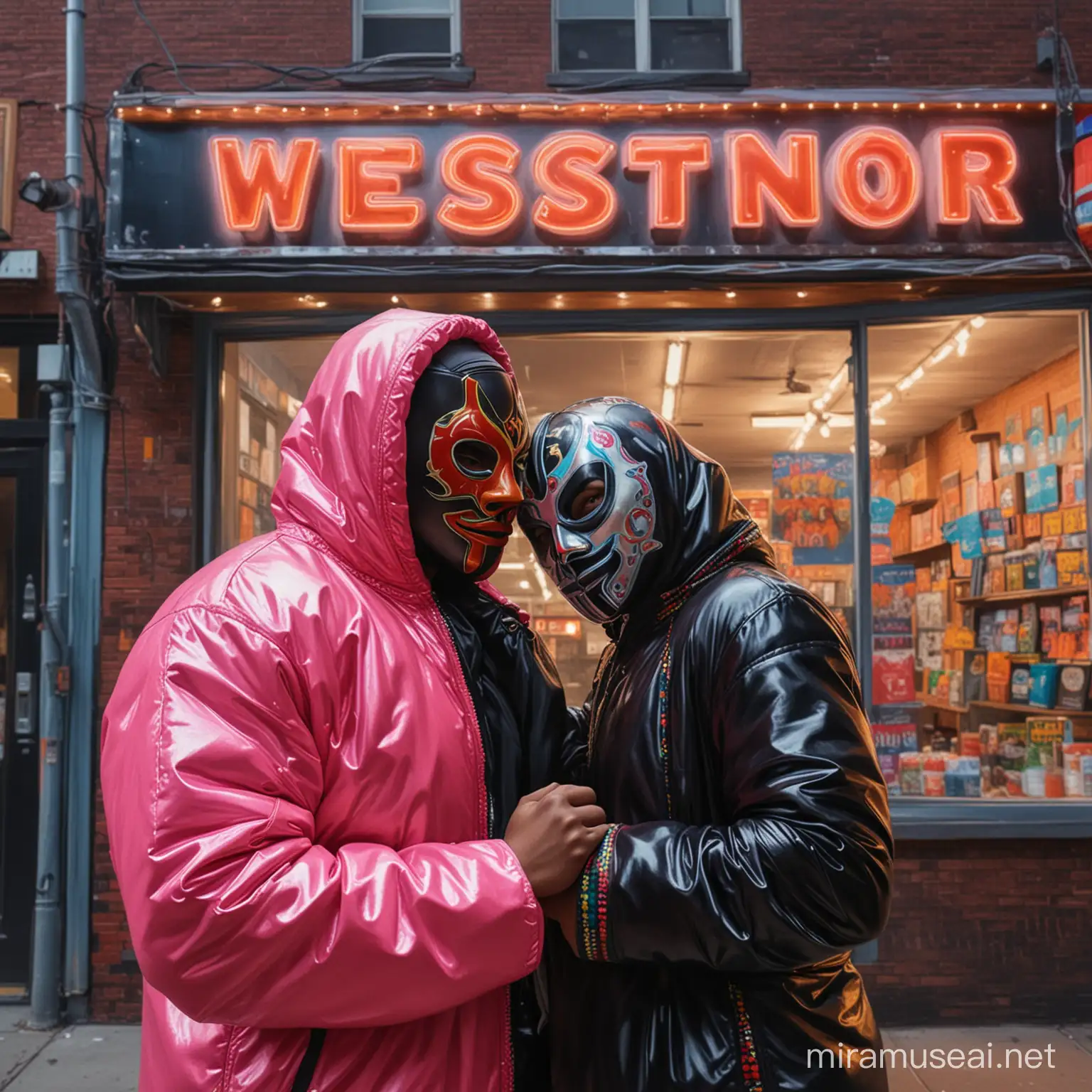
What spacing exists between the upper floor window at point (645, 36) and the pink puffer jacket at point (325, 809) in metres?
5.08

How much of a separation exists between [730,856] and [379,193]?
4691 mm

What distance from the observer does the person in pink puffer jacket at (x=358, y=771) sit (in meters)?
1.46

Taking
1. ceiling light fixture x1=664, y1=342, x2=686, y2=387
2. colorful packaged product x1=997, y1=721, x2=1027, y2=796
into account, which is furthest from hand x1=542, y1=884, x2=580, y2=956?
colorful packaged product x1=997, y1=721, x2=1027, y2=796

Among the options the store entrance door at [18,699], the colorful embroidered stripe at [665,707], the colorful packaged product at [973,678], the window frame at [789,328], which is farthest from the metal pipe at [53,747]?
the colorful packaged product at [973,678]

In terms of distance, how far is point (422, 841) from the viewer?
1674mm

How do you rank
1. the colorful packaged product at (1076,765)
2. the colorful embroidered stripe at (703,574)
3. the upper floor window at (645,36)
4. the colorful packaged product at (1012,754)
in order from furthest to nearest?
the upper floor window at (645,36), the colorful packaged product at (1012,754), the colorful packaged product at (1076,765), the colorful embroidered stripe at (703,574)

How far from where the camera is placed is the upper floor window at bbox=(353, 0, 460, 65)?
6.20m

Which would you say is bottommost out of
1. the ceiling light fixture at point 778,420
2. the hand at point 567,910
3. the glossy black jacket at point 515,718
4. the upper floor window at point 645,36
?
the hand at point 567,910

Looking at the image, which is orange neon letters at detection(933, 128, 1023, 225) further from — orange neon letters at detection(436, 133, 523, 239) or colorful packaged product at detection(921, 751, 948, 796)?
colorful packaged product at detection(921, 751, 948, 796)

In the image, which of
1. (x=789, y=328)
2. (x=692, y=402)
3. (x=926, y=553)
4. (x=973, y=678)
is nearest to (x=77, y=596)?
(x=692, y=402)

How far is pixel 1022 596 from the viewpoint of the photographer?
6.48 meters

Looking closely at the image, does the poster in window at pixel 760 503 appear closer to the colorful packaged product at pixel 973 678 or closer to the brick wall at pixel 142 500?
the colorful packaged product at pixel 973 678

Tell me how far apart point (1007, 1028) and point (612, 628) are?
15.6ft

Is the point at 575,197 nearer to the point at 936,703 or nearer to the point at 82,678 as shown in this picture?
the point at 936,703
